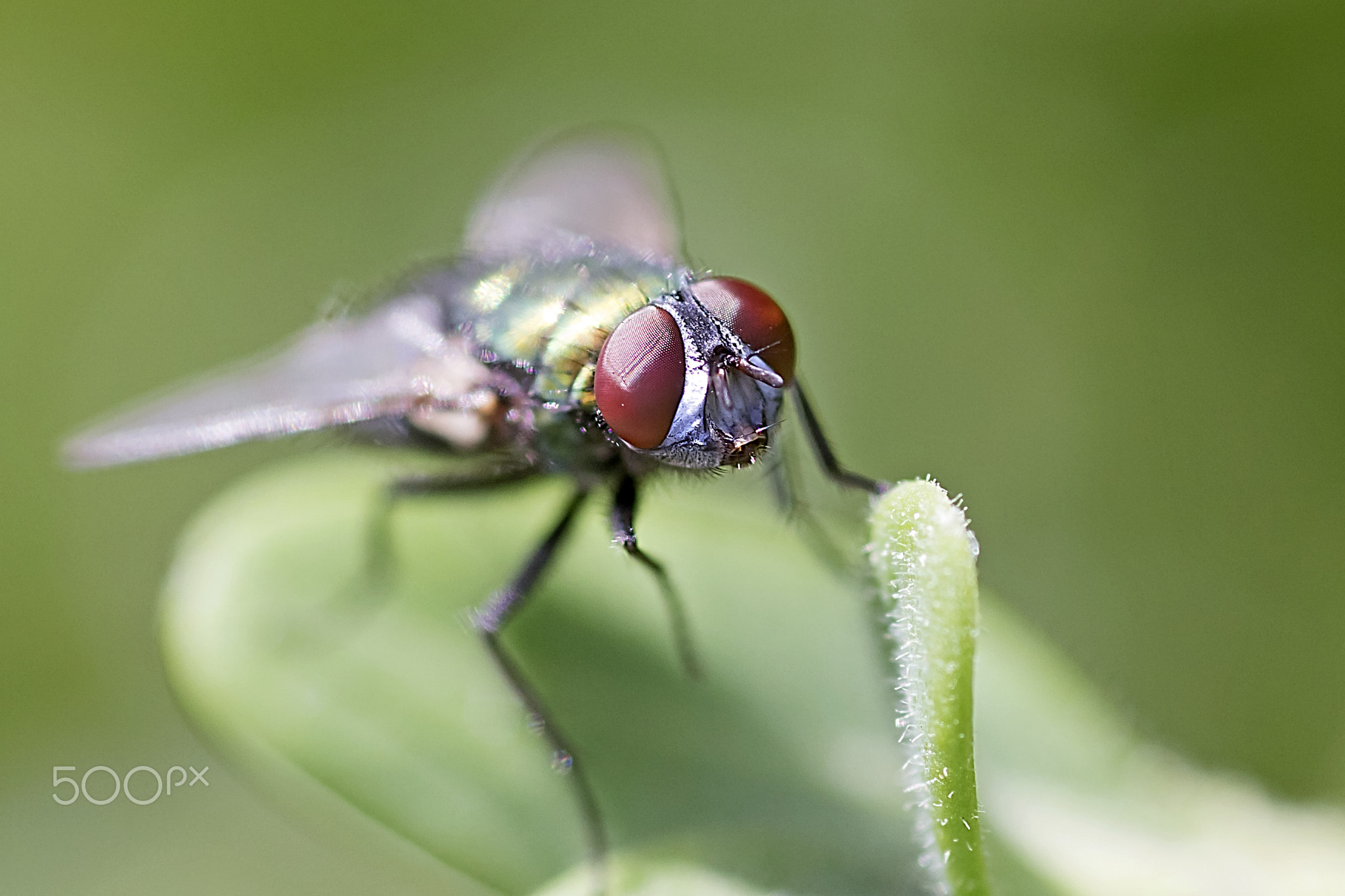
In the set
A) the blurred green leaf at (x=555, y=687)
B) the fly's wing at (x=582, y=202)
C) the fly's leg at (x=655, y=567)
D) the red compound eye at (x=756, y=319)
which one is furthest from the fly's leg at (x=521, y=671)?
the fly's wing at (x=582, y=202)

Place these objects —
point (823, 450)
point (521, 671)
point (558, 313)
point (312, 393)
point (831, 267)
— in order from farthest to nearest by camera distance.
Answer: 1. point (831, 267)
2. point (312, 393)
3. point (558, 313)
4. point (823, 450)
5. point (521, 671)

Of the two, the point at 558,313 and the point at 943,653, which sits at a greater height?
the point at 558,313

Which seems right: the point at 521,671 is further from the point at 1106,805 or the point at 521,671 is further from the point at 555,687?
the point at 1106,805

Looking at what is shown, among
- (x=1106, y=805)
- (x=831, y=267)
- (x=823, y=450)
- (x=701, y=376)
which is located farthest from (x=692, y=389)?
(x=831, y=267)

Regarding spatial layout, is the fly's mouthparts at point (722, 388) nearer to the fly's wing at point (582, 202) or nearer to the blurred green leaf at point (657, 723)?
the blurred green leaf at point (657, 723)

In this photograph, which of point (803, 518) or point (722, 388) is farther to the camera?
point (803, 518)

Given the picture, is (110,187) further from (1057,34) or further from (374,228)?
(1057,34)

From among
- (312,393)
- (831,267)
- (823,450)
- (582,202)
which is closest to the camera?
(823,450)

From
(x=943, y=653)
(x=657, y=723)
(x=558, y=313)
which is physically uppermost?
(x=558, y=313)

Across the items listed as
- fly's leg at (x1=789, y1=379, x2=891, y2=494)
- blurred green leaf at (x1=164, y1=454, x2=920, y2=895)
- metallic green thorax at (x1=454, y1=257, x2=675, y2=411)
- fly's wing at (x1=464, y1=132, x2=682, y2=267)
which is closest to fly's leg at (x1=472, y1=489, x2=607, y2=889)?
blurred green leaf at (x1=164, y1=454, x2=920, y2=895)
